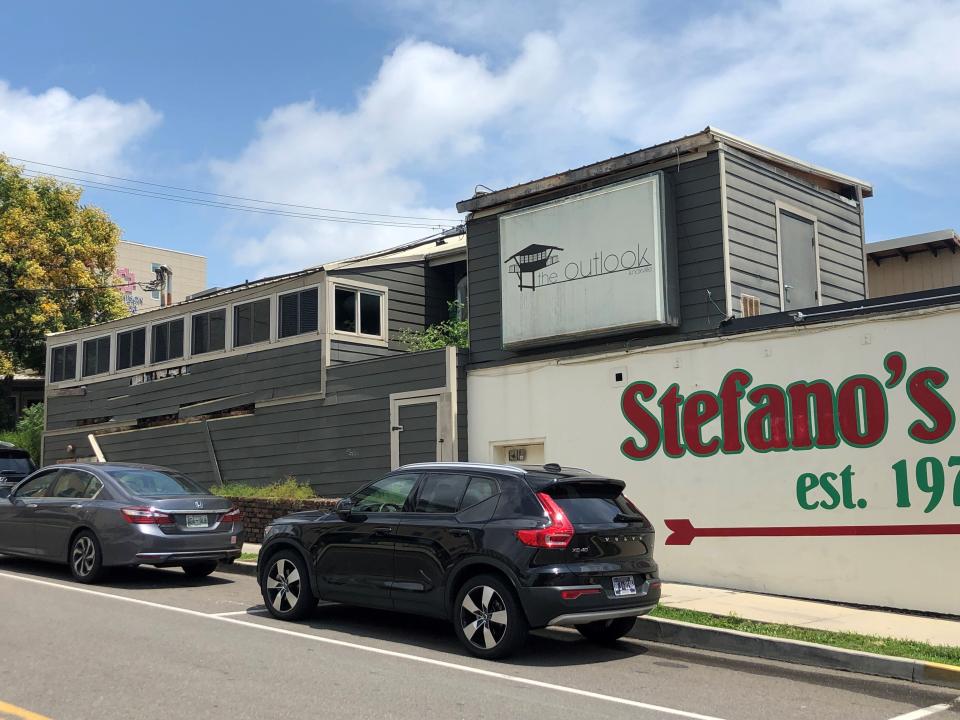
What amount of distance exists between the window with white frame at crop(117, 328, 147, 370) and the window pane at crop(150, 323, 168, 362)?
1.10 feet

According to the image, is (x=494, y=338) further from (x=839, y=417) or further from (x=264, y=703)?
(x=264, y=703)

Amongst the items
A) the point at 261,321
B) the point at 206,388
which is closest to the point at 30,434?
the point at 206,388

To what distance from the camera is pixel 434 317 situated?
66.3ft

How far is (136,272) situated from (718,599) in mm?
51443

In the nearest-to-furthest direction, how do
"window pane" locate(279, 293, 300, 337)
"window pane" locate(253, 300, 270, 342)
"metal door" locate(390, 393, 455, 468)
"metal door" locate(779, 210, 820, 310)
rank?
"metal door" locate(779, 210, 820, 310) → "metal door" locate(390, 393, 455, 468) → "window pane" locate(279, 293, 300, 337) → "window pane" locate(253, 300, 270, 342)

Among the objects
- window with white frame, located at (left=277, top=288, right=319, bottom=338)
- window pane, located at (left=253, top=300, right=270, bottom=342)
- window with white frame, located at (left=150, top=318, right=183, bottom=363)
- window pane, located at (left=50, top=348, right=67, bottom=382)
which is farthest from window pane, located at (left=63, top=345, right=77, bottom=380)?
window with white frame, located at (left=277, top=288, right=319, bottom=338)

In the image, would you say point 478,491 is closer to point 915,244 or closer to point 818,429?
point 818,429

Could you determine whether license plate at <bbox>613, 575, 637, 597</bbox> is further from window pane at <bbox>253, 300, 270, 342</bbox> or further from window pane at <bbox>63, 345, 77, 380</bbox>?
window pane at <bbox>63, 345, 77, 380</bbox>

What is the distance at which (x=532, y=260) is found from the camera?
14.9 meters

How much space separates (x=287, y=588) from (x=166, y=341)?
13028 millimetres

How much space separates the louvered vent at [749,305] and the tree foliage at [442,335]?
235 inches

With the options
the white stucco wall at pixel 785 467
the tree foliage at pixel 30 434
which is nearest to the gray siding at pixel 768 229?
the white stucco wall at pixel 785 467

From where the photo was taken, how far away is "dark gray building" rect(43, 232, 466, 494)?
642 inches

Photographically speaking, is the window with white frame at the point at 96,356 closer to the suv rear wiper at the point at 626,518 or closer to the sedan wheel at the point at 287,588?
the sedan wheel at the point at 287,588
